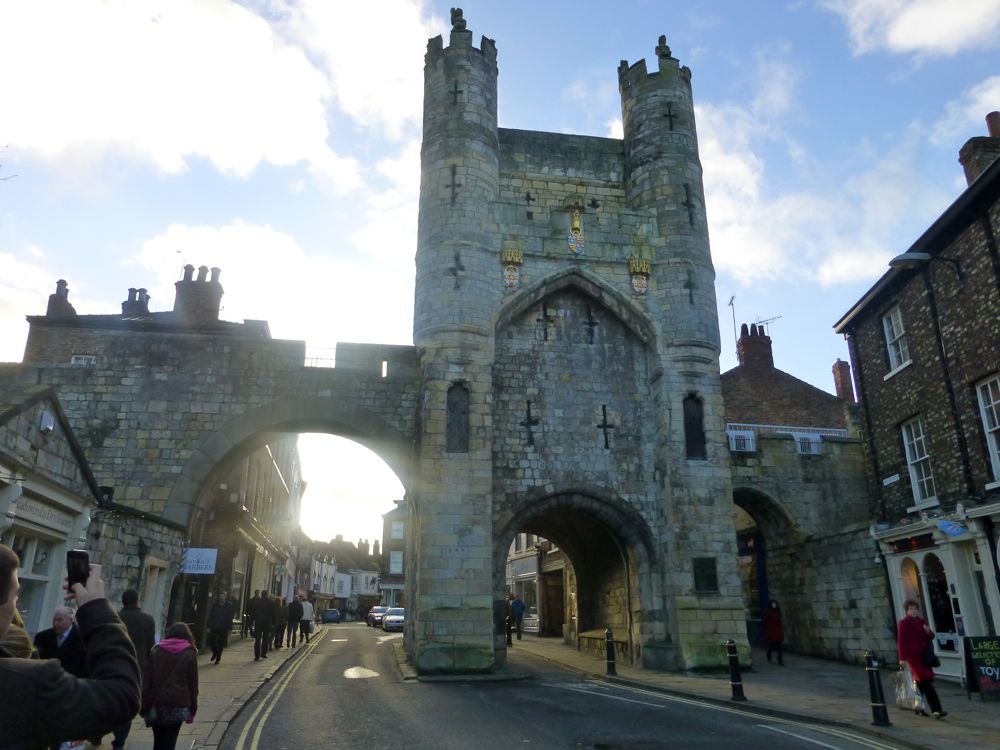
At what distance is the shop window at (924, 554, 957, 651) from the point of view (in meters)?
14.2

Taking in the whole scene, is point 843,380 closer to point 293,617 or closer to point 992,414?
point 992,414

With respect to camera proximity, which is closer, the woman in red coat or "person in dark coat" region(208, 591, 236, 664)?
the woman in red coat

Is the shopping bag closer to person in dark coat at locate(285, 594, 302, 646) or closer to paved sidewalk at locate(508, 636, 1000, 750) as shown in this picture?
paved sidewalk at locate(508, 636, 1000, 750)

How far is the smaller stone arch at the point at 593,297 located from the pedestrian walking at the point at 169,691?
12.5 meters

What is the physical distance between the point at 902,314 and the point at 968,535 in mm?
5572

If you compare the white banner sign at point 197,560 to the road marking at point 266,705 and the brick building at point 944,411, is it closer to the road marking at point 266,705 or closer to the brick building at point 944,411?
the road marking at point 266,705

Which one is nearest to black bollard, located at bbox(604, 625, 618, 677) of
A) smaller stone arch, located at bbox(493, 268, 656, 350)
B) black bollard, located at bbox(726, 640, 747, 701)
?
black bollard, located at bbox(726, 640, 747, 701)

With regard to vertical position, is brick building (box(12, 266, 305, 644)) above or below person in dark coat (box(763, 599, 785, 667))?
above

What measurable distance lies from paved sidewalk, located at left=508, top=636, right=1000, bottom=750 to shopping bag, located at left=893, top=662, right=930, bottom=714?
0.42ft

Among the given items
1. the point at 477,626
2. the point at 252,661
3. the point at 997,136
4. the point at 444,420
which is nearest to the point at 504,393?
the point at 444,420

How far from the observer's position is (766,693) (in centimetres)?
1199

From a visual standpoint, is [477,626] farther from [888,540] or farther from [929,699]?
[888,540]

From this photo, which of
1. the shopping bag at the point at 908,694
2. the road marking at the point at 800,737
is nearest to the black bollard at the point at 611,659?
the shopping bag at the point at 908,694

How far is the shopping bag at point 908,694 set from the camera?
9.58 m
